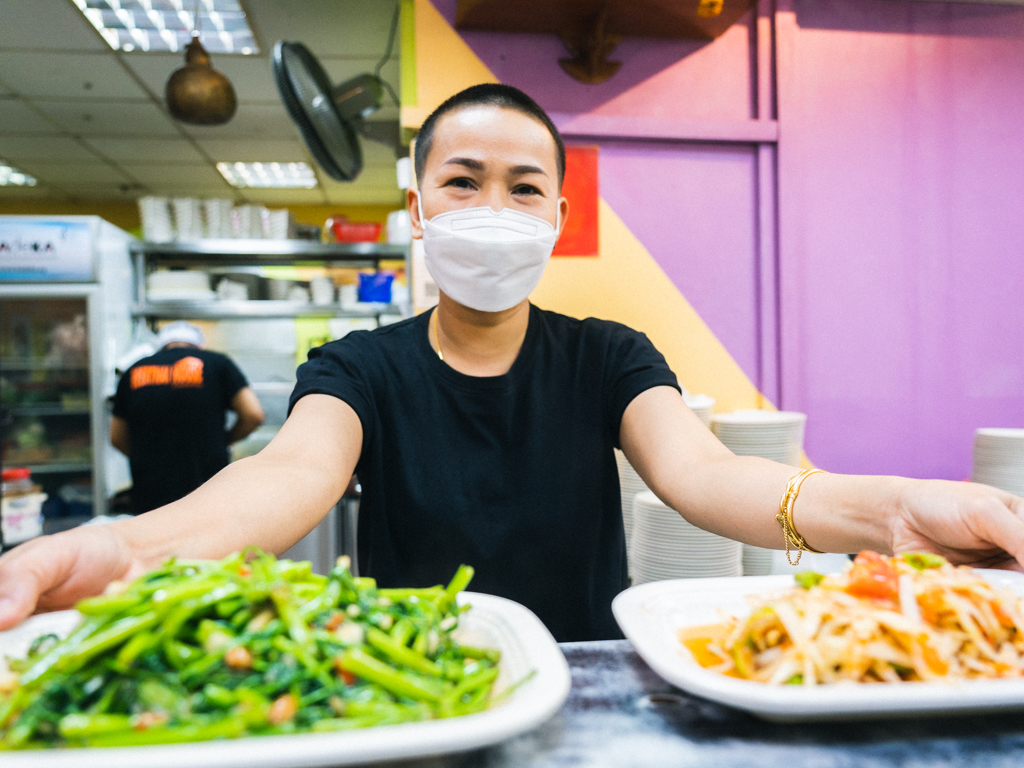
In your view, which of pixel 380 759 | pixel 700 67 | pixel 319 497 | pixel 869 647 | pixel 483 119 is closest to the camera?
pixel 380 759

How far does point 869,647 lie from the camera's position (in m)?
0.65

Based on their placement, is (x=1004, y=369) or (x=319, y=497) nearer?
(x=319, y=497)

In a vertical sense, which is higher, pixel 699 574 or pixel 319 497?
pixel 319 497

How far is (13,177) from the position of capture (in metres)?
7.20

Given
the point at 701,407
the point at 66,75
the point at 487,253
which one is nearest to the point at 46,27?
the point at 66,75

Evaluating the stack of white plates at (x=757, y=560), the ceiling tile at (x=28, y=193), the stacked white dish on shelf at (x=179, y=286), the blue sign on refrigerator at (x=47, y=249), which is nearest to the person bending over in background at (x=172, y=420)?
the stacked white dish on shelf at (x=179, y=286)

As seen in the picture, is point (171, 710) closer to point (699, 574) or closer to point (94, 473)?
point (699, 574)

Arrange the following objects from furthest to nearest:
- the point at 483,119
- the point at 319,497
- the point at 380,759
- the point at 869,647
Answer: the point at 483,119
the point at 319,497
the point at 869,647
the point at 380,759

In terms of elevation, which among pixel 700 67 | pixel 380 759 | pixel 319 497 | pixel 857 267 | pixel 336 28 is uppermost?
pixel 336 28

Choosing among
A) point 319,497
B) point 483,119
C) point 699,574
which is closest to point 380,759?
point 319,497

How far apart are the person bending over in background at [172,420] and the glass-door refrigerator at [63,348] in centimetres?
100

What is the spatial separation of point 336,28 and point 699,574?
411 centimetres

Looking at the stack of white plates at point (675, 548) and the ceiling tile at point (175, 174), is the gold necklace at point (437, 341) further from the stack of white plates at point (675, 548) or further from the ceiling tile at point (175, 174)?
the ceiling tile at point (175, 174)

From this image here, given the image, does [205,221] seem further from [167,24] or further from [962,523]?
[962,523]
